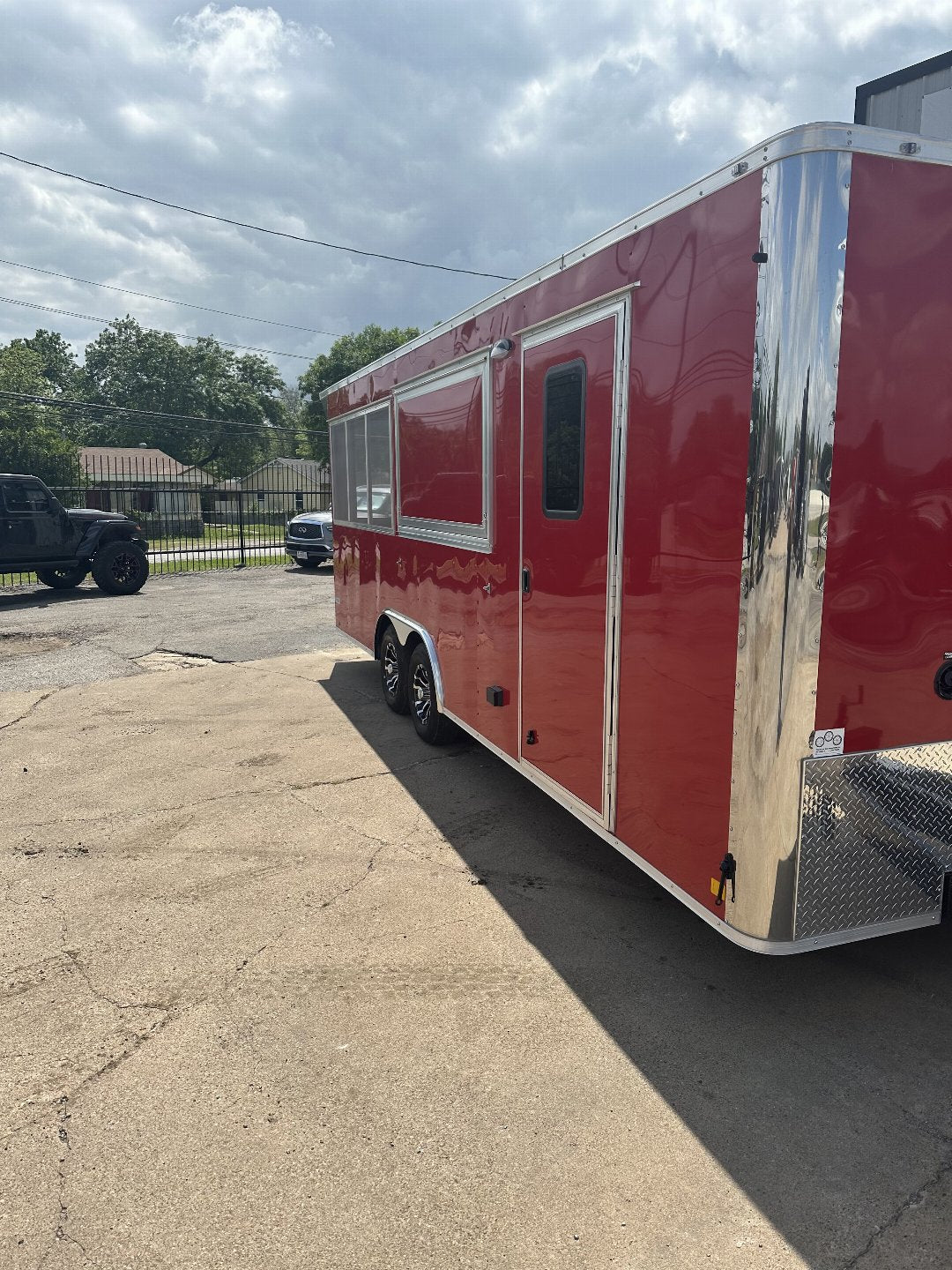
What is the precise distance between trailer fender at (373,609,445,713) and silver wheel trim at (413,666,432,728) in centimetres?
19

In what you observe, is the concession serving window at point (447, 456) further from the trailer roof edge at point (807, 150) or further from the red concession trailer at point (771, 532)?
the trailer roof edge at point (807, 150)

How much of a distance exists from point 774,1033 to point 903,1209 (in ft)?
2.42

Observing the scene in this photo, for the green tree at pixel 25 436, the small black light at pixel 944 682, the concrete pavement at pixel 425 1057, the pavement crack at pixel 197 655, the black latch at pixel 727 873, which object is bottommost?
the concrete pavement at pixel 425 1057

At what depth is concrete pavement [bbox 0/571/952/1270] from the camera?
2.04 metres

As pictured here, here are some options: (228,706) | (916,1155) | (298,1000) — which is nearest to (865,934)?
(916,1155)

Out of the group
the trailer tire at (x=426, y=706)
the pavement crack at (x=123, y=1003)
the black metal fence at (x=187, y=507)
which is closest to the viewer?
the pavement crack at (x=123, y=1003)

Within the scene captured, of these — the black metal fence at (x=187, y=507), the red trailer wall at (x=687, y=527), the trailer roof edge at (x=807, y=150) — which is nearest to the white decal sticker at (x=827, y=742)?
the red trailer wall at (x=687, y=527)

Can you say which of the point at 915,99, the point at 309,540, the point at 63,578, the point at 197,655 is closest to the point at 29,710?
the point at 197,655

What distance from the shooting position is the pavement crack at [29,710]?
6.51 m

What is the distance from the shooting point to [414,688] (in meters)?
6.09

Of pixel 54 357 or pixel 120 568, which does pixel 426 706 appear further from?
pixel 54 357

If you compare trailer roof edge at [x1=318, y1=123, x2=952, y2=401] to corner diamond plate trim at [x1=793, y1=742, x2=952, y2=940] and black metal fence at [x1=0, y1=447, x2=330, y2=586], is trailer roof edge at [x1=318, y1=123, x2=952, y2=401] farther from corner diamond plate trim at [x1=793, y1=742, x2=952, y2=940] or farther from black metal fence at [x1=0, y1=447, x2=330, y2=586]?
black metal fence at [x1=0, y1=447, x2=330, y2=586]

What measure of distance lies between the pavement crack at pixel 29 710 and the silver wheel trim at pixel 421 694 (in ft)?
10.9

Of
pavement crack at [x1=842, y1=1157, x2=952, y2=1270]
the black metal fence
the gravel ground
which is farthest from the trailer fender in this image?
the black metal fence
